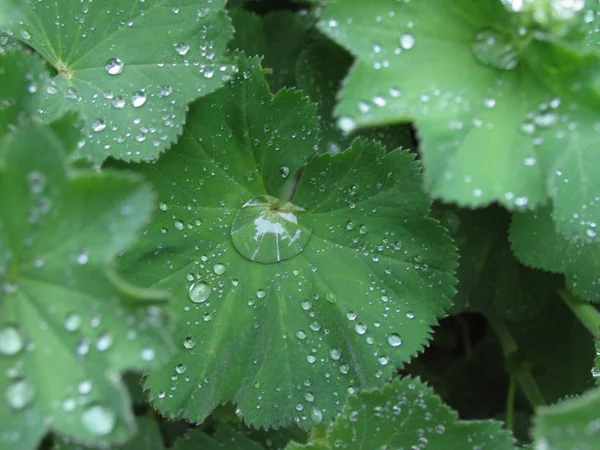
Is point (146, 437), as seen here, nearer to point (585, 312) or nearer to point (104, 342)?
point (104, 342)

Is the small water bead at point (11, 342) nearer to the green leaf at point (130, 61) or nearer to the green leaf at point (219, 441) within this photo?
the green leaf at point (130, 61)

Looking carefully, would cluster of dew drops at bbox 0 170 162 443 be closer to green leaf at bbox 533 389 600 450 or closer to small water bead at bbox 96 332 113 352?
small water bead at bbox 96 332 113 352

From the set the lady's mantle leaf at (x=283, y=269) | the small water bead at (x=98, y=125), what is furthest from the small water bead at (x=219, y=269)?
the small water bead at (x=98, y=125)

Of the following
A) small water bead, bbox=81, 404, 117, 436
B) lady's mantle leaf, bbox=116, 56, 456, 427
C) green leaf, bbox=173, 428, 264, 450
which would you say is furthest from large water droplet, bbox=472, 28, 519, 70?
green leaf, bbox=173, 428, 264, 450

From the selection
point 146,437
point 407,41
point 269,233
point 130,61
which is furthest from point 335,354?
point 130,61

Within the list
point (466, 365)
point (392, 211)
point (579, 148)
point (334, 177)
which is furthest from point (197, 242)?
point (466, 365)
